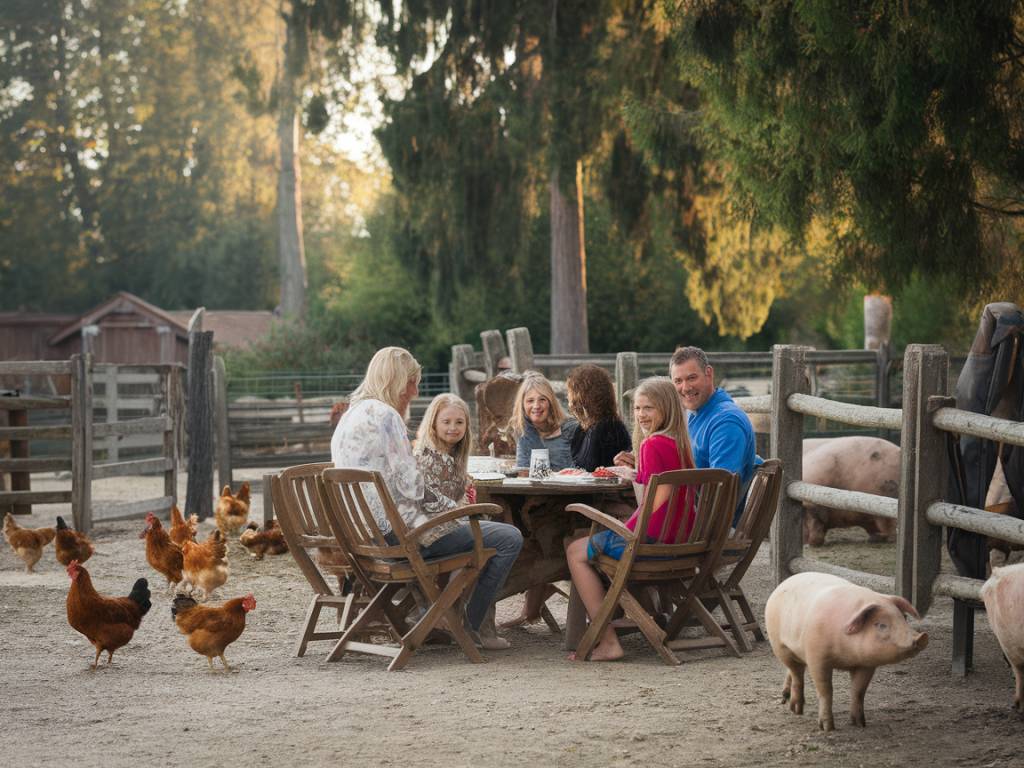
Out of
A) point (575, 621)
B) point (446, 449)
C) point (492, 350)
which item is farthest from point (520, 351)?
point (575, 621)

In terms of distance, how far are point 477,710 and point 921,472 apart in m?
2.41

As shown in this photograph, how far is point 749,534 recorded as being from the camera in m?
6.79

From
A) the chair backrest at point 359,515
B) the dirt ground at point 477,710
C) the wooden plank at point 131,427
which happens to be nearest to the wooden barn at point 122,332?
the wooden plank at point 131,427

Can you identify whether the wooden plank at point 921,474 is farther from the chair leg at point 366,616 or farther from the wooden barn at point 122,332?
the wooden barn at point 122,332

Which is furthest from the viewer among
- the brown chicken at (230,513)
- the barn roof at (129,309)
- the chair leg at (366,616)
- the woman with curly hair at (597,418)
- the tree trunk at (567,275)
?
the barn roof at (129,309)

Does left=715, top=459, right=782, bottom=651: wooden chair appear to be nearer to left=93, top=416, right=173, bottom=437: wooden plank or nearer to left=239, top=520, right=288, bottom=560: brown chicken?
left=239, top=520, right=288, bottom=560: brown chicken

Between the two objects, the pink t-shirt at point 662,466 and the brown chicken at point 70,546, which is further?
the brown chicken at point 70,546

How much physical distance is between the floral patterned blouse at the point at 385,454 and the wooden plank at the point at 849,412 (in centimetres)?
218

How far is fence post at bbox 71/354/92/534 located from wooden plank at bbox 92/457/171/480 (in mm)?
298

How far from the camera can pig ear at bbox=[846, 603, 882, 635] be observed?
Result: 493 centimetres

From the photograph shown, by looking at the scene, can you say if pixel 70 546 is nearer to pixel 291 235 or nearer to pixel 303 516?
pixel 303 516

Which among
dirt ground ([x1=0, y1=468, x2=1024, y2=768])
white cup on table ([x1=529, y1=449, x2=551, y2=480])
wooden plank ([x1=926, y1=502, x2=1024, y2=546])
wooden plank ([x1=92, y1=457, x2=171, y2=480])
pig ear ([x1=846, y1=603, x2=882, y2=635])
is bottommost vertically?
dirt ground ([x1=0, y1=468, x2=1024, y2=768])

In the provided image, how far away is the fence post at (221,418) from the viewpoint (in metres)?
15.0

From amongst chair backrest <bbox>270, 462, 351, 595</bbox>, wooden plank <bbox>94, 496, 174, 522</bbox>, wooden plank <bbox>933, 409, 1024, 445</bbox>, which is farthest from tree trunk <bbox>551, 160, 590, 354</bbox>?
wooden plank <bbox>933, 409, 1024, 445</bbox>
